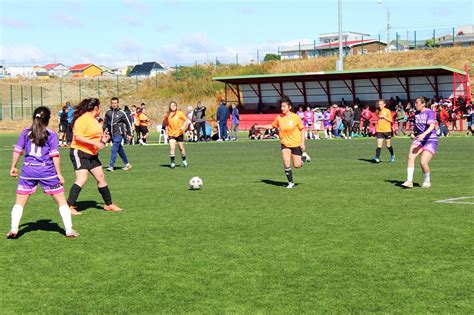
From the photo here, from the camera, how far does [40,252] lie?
8805 mm

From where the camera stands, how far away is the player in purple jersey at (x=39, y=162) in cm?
946

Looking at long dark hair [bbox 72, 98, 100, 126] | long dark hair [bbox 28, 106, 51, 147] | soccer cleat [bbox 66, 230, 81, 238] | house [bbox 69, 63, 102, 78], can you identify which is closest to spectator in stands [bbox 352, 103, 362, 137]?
long dark hair [bbox 72, 98, 100, 126]

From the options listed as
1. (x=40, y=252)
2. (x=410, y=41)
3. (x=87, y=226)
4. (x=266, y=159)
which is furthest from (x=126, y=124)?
(x=410, y=41)

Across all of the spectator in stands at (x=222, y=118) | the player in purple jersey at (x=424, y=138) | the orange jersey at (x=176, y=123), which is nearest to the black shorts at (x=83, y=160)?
Answer: the player in purple jersey at (x=424, y=138)

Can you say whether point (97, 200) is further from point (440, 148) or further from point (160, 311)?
point (440, 148)

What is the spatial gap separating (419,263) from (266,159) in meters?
16.2

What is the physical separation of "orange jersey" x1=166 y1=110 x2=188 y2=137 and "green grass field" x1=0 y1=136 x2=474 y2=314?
5.02m

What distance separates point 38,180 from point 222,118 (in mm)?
29466

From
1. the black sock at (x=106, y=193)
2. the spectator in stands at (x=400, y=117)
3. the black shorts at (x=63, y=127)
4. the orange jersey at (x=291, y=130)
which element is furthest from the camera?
the spectator in stands at (x=400, y=117)

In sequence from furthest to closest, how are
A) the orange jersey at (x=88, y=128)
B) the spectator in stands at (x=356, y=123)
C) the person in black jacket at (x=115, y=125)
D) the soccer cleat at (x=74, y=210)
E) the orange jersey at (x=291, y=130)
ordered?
the spectator in stands at (x=356, y=123), the person in black jacket at (x=115, y=125), the orange jersey at (x=291, y=130), the soccer cleat at (x=74, y=210), the orange jersey at (x=88, y=128)

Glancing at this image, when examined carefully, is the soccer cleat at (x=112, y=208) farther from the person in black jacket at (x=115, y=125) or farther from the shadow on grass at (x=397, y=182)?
the person in black jacket at (x=115, y=125)

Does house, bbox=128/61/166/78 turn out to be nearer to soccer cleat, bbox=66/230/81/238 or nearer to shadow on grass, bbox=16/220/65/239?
shadow on grass, bbox=16/220/65/239

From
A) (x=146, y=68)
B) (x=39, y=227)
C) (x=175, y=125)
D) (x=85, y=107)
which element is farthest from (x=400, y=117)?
(x=146, y=68)

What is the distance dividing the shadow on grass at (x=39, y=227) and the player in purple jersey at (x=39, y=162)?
0.55 metres
